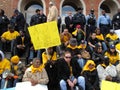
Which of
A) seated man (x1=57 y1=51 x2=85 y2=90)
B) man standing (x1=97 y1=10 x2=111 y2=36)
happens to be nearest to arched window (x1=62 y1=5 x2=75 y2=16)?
man standing (x1=97 y1=10 x2=111 y2=36)

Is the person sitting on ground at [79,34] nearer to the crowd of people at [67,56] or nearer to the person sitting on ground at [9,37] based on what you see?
the crowd of people at [67,56]

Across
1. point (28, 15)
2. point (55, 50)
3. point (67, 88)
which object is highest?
point (28, 15)

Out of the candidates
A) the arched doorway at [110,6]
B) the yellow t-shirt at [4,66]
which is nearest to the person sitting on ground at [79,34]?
the yellow t-shirt at [4,66]

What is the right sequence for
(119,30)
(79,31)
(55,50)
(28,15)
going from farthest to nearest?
(28,15) → (119,30) → (79,31) → (55,50)

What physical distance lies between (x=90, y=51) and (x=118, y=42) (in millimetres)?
1917

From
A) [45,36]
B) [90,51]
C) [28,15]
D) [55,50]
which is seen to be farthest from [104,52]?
[28,15]

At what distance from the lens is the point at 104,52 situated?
587 inches

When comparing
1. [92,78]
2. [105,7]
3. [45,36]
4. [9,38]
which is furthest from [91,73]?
[105,7]

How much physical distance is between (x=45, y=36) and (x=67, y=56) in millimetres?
717

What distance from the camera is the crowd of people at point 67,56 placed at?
38.7 feet

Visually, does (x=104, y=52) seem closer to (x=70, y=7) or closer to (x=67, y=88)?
(x=67, y=88)

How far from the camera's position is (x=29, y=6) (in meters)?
27.0

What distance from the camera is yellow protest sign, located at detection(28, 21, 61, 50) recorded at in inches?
455

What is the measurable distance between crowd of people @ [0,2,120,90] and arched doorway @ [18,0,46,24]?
7.71m
